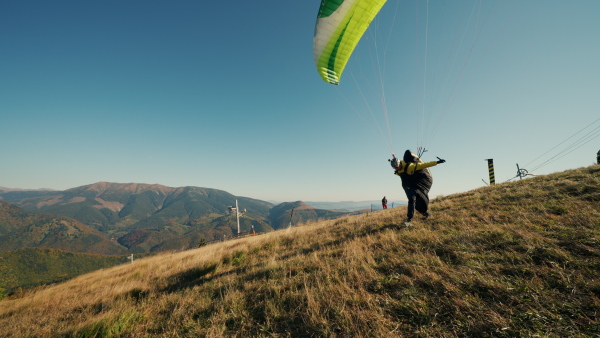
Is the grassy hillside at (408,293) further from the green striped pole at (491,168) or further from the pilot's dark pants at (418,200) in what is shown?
the green striped pole at (491,168)

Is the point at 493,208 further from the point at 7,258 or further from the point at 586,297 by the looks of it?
A: the point at 7,258

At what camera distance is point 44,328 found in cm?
403

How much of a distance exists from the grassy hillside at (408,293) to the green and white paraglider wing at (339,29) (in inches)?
324

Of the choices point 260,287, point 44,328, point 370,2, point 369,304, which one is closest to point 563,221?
point 369,304

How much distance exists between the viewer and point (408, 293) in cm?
305

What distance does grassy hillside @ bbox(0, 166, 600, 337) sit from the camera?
2.43 meters

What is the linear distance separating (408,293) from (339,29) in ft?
31.7

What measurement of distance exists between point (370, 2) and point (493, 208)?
836cm

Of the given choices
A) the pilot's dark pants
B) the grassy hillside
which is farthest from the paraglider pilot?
the grassy hillside

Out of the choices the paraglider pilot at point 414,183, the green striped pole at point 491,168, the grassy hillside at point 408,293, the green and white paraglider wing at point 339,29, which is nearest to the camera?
the grassy hillside at point 408,293

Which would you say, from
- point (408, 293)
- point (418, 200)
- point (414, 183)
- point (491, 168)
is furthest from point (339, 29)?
point (491, 168)

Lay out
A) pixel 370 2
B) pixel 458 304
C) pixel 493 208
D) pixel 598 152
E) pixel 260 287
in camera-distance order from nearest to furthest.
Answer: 1. pixel 458 304
2. pixel 260 287
3. pixel 493 208
4. pixel 370 2
5. pixel 598 152

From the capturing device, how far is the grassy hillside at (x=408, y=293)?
7.96 ft

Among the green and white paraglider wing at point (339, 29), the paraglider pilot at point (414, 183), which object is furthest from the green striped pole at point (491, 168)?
the green and white paraglider wing at point (339, 29)
